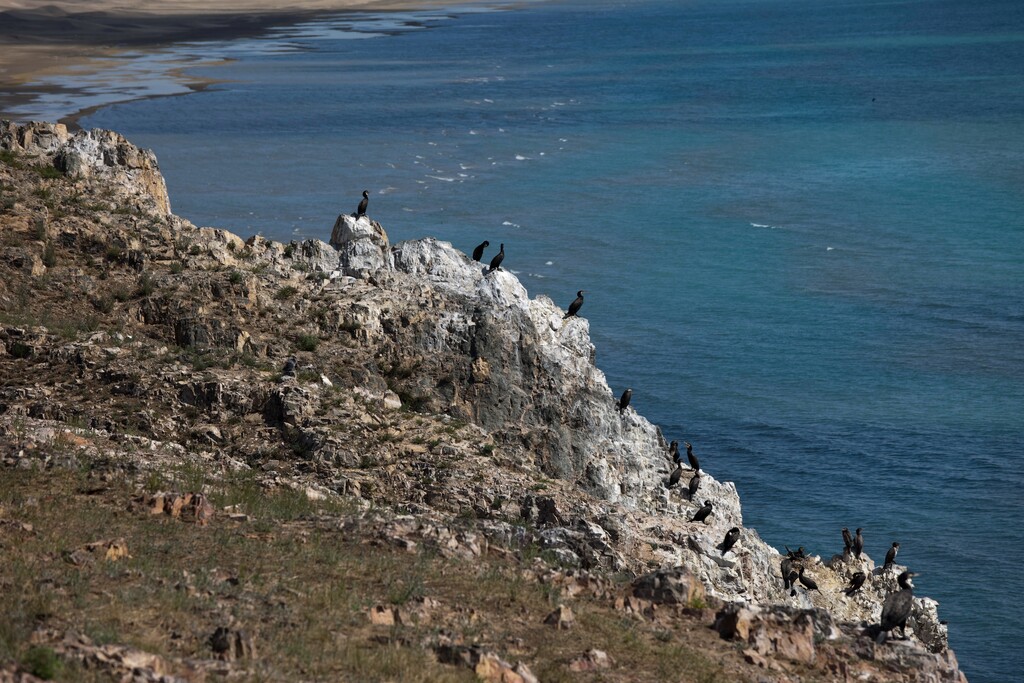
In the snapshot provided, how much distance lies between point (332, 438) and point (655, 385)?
3192cm

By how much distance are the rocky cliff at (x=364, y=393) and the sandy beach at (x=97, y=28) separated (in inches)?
2684

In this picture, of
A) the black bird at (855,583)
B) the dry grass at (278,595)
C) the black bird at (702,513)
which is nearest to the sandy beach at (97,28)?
the black bird at (855,583)

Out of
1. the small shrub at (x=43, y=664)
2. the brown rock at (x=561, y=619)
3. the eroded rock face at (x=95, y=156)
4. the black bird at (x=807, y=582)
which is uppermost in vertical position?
the eroded rock face at (x=95, y=156)

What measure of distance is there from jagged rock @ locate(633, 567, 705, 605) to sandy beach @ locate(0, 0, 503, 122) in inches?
3206

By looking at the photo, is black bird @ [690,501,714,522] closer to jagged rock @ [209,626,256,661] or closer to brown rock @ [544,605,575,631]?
brown rock @ [544,605,575,631]

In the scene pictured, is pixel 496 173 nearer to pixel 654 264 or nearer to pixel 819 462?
pixel 654 264

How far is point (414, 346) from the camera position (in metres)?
27.4

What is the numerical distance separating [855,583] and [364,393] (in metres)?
13.6

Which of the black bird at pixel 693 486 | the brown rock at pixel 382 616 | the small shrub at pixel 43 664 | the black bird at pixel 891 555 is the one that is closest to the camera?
the small shrub at pixel 43 664

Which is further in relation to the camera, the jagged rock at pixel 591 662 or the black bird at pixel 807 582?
the black bird at pixel 807 582

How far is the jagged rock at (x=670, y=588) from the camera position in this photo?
18.7 meters

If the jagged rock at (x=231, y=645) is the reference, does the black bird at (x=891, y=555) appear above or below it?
below

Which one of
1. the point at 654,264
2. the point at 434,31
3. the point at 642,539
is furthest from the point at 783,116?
the point at 642,539

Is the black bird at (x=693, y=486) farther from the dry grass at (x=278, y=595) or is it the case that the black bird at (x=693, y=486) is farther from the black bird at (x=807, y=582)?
the dry grass at (x=278, y=595)
